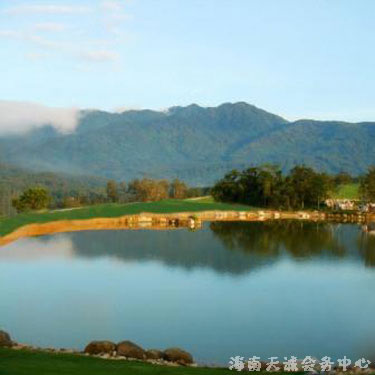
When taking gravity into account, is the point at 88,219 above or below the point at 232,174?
below

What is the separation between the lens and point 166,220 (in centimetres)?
6050

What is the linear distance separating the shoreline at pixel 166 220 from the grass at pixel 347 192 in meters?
9.96

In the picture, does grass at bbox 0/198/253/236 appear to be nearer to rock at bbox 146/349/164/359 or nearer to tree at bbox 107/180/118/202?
tree at bbox 107/180/118/202

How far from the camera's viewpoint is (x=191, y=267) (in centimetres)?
2955

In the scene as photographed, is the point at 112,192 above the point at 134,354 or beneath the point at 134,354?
above

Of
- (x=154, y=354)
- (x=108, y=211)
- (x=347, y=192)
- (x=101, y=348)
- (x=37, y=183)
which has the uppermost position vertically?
(x=37, y=183)

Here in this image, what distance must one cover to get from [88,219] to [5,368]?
45254mm

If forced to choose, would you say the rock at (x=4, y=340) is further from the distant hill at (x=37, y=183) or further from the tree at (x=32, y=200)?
the distant hill at (x=37, y=183)

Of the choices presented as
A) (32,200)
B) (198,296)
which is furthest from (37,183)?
(198,296)

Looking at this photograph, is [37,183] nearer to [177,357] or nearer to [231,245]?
[231,245]

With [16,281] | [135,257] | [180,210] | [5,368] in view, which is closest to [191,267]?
[135,257]

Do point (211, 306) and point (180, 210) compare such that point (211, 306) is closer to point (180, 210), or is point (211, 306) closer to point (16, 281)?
point (16, 281)

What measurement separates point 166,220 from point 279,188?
16.6 meters

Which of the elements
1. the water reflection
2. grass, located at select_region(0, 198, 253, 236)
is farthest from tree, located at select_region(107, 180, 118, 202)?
the water reflection
